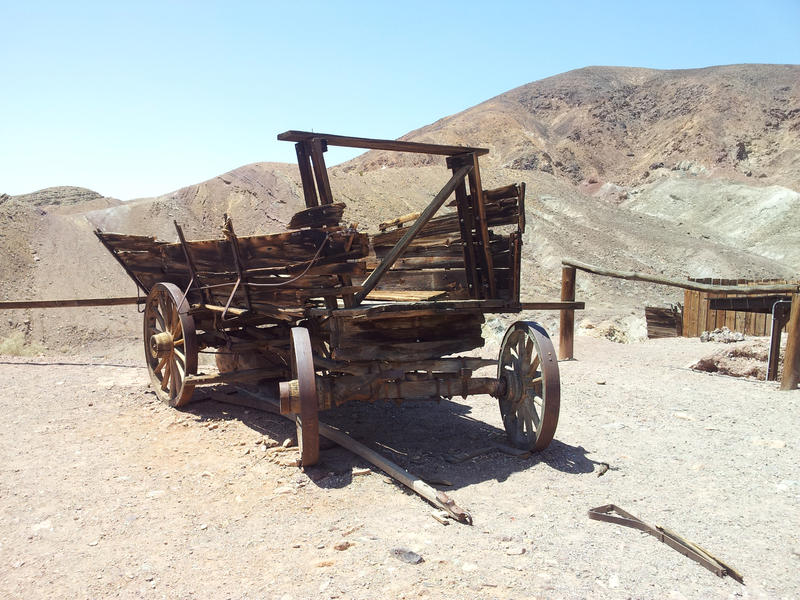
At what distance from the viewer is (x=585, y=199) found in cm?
3039

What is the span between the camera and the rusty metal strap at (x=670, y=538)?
254 centimetres

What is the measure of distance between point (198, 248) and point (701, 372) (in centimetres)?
572

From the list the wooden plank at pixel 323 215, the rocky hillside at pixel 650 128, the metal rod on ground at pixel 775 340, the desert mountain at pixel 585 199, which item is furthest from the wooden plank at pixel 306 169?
the rocky hillside at pixel 650 128

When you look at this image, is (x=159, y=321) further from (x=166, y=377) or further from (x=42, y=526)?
(x=42, y=526)

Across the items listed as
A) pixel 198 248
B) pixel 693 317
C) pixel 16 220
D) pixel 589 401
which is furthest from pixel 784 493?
pixel 16 220

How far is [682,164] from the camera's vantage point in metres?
45.5

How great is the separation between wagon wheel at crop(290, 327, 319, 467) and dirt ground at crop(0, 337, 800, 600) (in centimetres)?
17

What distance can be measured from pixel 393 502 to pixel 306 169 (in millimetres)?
2310

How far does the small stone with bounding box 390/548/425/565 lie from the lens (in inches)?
106

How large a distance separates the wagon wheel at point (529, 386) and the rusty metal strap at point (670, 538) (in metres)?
0.83

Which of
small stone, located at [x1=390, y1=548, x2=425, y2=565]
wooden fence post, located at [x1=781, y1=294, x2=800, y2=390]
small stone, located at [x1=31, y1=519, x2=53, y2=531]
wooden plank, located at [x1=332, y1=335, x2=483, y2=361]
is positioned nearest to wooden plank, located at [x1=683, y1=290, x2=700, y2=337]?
wooden fence post, located at [x1=781, y1=294, x2=800, y2=390]

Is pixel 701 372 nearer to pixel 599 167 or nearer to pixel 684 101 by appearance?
pixel 599 167

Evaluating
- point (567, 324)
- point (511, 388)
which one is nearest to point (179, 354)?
point (511, 388)

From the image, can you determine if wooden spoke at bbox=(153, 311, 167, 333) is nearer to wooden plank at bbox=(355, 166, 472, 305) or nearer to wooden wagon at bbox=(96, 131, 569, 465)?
wooden wagon at bbox=(96, 131, 569, 465)
